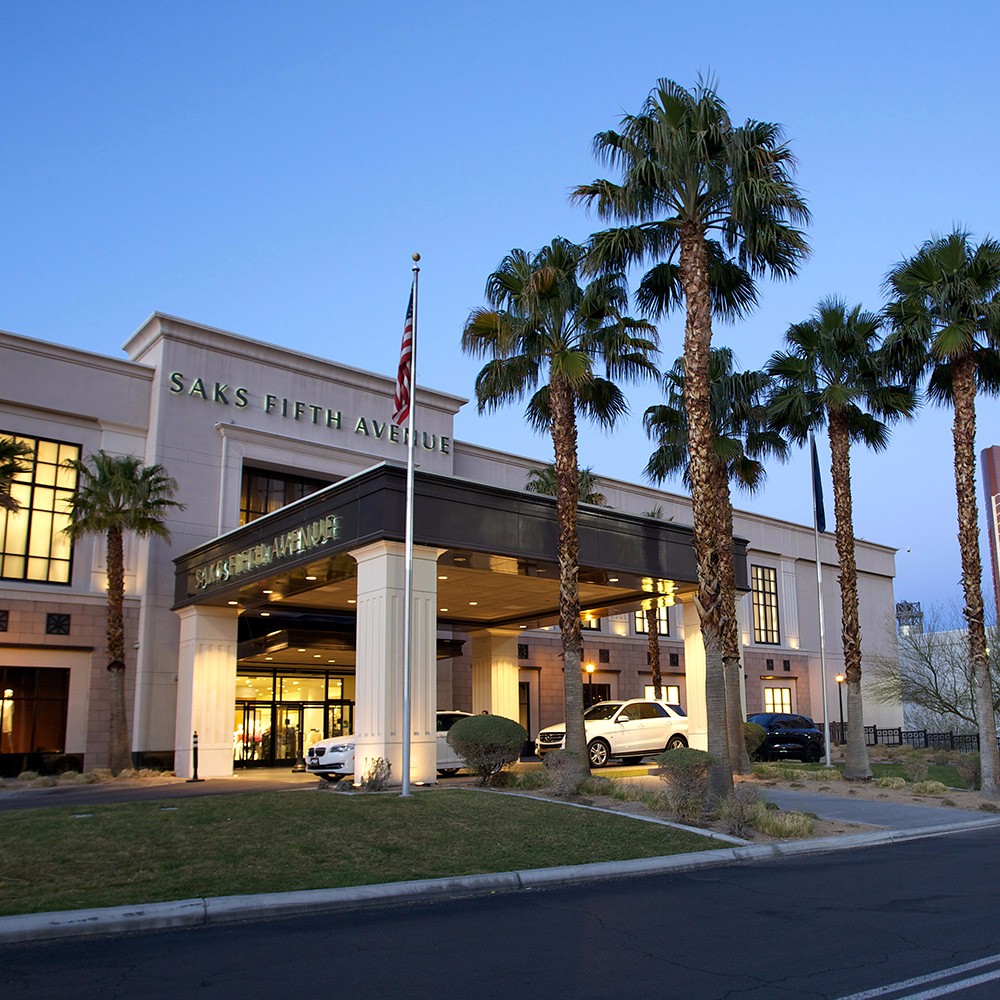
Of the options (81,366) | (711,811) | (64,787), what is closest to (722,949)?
(711,811)

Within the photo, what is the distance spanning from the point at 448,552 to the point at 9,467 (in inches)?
513

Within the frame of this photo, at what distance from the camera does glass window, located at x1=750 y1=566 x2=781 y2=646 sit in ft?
174

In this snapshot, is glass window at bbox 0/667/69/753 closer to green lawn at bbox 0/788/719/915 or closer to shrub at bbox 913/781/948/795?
green lawn at bbox 0/788/719/915

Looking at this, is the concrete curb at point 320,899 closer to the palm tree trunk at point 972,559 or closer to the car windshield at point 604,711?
the palm tree trunk at point 972,559

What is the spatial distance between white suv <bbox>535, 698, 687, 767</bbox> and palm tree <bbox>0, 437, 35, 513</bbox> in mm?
16104

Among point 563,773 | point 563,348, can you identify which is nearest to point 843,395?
point 563,348

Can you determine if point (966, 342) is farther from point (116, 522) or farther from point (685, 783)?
point (116, 522)

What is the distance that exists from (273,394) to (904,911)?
91.9 ft

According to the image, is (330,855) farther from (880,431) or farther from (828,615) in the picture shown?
(828,615)

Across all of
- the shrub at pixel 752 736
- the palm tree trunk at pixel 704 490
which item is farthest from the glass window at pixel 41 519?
the shrub at pixel 752 736

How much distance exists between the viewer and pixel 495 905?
997 centimetres

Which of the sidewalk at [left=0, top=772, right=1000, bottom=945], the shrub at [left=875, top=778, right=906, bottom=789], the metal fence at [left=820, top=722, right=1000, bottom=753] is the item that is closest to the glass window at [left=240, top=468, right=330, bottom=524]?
the sidewalk at [left=0, top=772, right=1000, bottom=945]

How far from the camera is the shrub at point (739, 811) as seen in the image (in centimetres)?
1488

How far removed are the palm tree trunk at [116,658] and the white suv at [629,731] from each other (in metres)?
11.8
